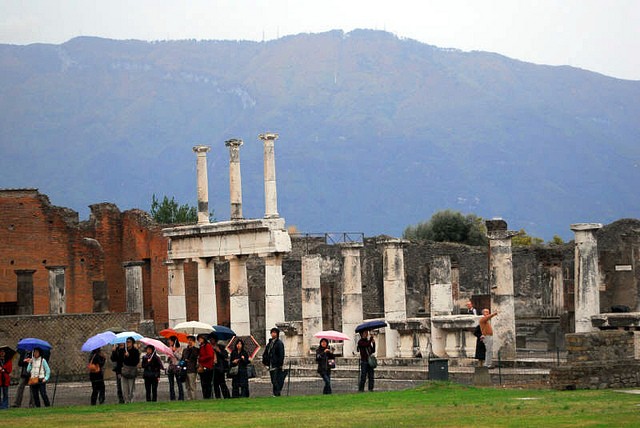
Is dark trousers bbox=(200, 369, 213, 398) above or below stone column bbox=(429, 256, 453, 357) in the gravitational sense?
below

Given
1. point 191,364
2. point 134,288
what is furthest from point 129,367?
point 134,288

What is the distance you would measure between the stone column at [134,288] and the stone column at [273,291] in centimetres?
946

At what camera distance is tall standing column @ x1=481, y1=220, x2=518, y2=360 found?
38.2m

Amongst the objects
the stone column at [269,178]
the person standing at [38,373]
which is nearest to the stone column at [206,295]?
the stone column at [269,178]

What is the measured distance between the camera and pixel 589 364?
2841 centimetres

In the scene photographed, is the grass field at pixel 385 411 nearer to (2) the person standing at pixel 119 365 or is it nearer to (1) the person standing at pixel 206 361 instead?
(1) the person standing at pixel 206 361

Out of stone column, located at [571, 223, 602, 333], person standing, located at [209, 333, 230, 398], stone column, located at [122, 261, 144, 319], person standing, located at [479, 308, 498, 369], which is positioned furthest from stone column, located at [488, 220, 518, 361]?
stone column, located at [122, 261, 144, 319]

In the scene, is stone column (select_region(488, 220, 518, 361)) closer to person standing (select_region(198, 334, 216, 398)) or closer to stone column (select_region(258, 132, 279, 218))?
stone column (select_region(258, 132, 279, 218))

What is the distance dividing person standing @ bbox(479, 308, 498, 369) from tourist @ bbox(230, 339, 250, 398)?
5.64m

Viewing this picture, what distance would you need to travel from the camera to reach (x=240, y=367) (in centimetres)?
3100

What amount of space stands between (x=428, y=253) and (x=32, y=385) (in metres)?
37.0

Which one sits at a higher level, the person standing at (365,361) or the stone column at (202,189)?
the stone column at (202,189)

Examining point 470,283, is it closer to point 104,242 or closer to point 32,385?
point 104,242

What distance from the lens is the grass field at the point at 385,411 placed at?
21.9m
